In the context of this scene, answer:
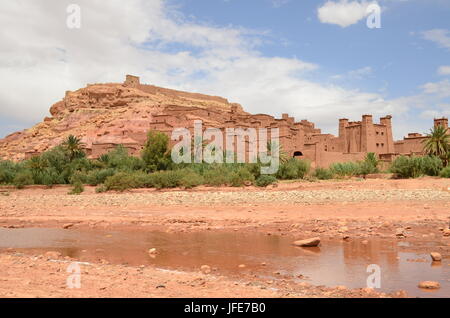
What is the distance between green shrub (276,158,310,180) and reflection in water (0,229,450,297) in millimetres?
18549

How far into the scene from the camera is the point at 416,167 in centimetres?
2658

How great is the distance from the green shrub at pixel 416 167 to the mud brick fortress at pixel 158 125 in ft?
31.3

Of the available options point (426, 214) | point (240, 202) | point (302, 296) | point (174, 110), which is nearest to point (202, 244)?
point (302, 296)

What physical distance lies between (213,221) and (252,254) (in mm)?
4709

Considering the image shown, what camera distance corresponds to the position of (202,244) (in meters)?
9.60

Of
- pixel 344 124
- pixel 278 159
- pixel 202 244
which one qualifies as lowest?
pixel 202 244

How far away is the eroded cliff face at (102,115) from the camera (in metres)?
51.4

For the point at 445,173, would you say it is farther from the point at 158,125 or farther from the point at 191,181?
the point at 158,125

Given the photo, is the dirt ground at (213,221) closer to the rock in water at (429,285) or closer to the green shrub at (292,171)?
the rock in water at (429,285)

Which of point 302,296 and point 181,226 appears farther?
A: point 181,226

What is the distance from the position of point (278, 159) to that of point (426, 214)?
1981cm

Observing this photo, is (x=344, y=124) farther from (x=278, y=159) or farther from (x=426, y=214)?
(x=426, y=214)

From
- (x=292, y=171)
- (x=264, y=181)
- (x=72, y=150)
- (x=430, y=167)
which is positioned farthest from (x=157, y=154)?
(x=430, y=167)

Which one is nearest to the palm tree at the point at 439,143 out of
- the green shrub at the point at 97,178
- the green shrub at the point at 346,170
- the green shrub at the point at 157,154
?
the green shrub at the point at 346,170
